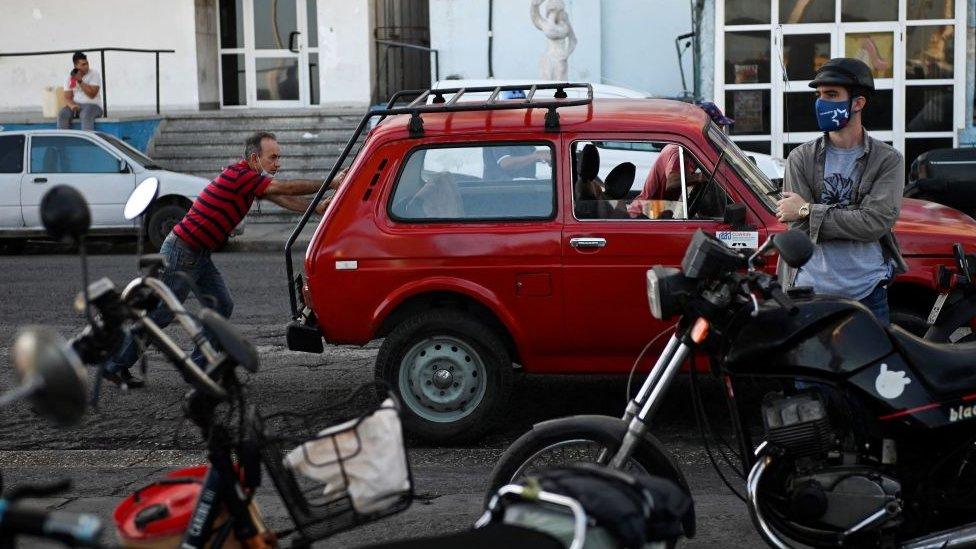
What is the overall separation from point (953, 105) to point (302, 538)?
59.1ft

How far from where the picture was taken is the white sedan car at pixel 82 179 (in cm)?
1639

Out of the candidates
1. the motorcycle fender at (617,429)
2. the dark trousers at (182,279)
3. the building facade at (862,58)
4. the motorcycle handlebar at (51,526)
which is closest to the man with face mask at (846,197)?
the motorcycle fender at (617,429)

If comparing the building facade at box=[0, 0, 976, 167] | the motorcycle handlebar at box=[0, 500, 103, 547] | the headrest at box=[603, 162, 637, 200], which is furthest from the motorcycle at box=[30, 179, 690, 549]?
the building facade at box=[0, 0, 976, 167]

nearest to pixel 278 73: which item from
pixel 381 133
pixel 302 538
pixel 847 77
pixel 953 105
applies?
pixel 953 105

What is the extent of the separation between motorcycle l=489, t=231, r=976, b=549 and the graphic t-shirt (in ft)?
3.75

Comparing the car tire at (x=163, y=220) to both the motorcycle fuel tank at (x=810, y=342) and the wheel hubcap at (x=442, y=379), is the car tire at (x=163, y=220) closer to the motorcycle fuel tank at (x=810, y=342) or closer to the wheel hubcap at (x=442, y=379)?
the wheel hubcap at (x=442, y=379)

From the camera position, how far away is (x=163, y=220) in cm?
1648

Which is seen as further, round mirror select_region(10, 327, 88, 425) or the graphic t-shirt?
the graphic t-shirt

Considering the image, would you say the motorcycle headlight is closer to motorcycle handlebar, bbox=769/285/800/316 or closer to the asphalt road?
motorcycle handlebar, bbox=769/285/800/316

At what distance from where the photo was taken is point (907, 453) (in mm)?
4430

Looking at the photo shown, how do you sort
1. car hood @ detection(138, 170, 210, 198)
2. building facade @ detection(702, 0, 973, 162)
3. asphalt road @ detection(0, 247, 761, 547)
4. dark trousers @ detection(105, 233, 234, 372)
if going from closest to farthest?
asphalt road @ detection(0, 247, 761, 547) < dark trousers @ detection(105, 233, 234, 372) < car hood @ detection(138, 170, 210, 198) < building facade @ detection(702, 0, 973, 162)

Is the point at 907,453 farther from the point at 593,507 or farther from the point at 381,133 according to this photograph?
the point at 381,133

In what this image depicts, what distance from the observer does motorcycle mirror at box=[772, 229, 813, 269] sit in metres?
4.16

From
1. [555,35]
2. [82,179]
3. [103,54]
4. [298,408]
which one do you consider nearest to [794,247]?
[298,408]
